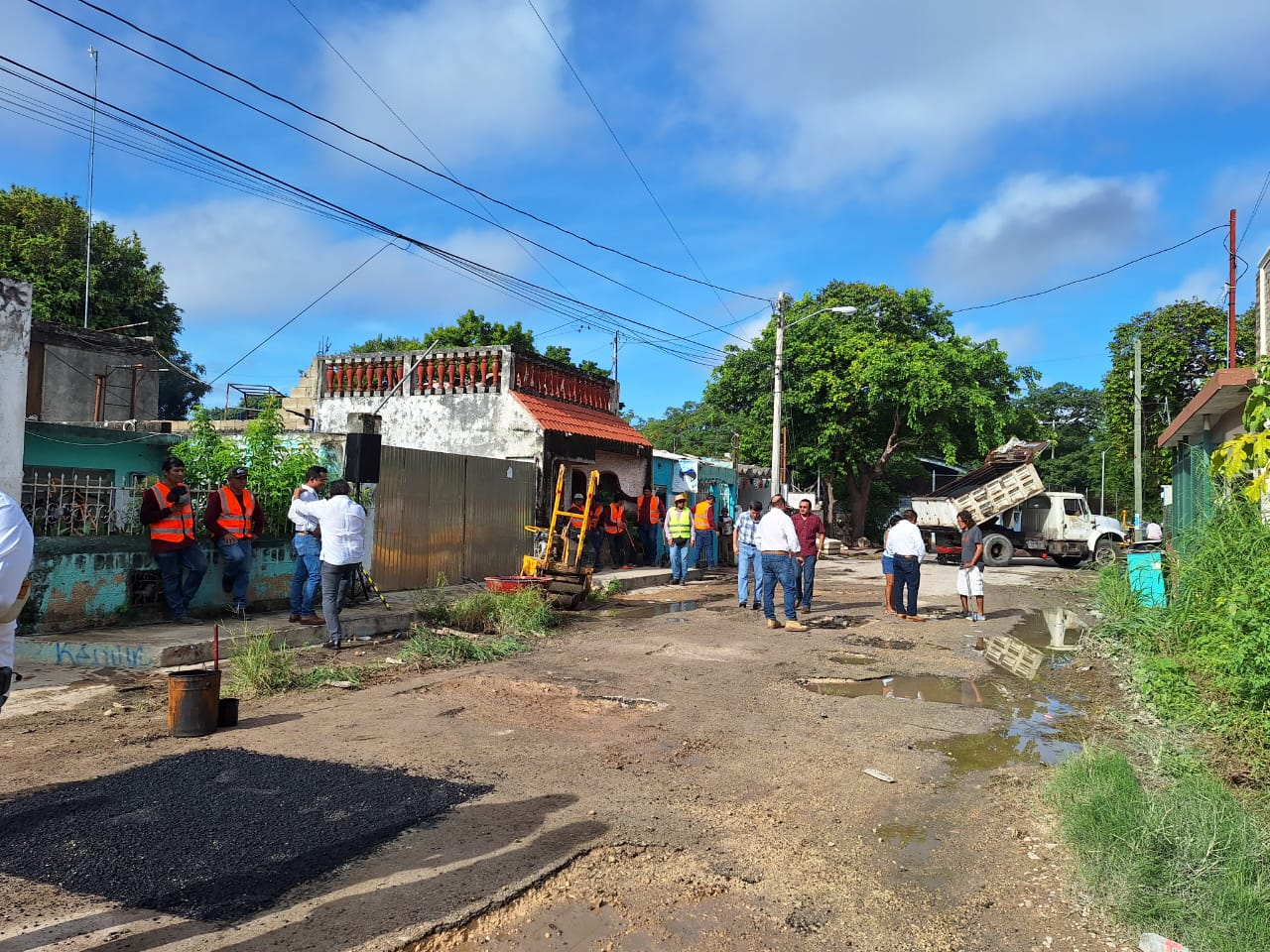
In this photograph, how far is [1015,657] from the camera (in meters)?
9.12

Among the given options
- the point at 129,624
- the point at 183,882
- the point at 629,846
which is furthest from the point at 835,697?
the point at 129,624

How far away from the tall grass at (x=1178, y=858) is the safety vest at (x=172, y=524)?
833cm

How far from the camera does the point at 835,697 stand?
7.64 metres

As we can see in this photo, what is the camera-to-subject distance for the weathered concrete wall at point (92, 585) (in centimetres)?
836

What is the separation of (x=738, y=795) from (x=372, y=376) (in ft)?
47.6

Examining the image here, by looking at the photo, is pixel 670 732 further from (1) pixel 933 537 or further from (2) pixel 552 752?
(1) pixel 933 537

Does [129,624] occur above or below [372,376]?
below

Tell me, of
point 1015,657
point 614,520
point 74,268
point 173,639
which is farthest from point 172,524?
point 74,268

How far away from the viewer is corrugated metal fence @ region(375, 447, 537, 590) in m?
A: 12.6

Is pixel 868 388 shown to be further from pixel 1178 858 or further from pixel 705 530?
pixel 1178 858

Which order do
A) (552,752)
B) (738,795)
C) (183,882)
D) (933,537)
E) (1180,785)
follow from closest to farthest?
(183,882) → (1180,785) → (738,795) → (552,752) → (933,537)

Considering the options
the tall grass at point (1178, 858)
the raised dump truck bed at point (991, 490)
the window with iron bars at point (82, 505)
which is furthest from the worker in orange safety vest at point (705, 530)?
the tall grass at point (1178, 858)

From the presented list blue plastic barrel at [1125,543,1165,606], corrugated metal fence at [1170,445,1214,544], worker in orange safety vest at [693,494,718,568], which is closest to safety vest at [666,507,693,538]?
worker in orange safety vest at [693,494,718,568]

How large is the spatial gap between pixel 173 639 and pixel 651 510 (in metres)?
12.6
